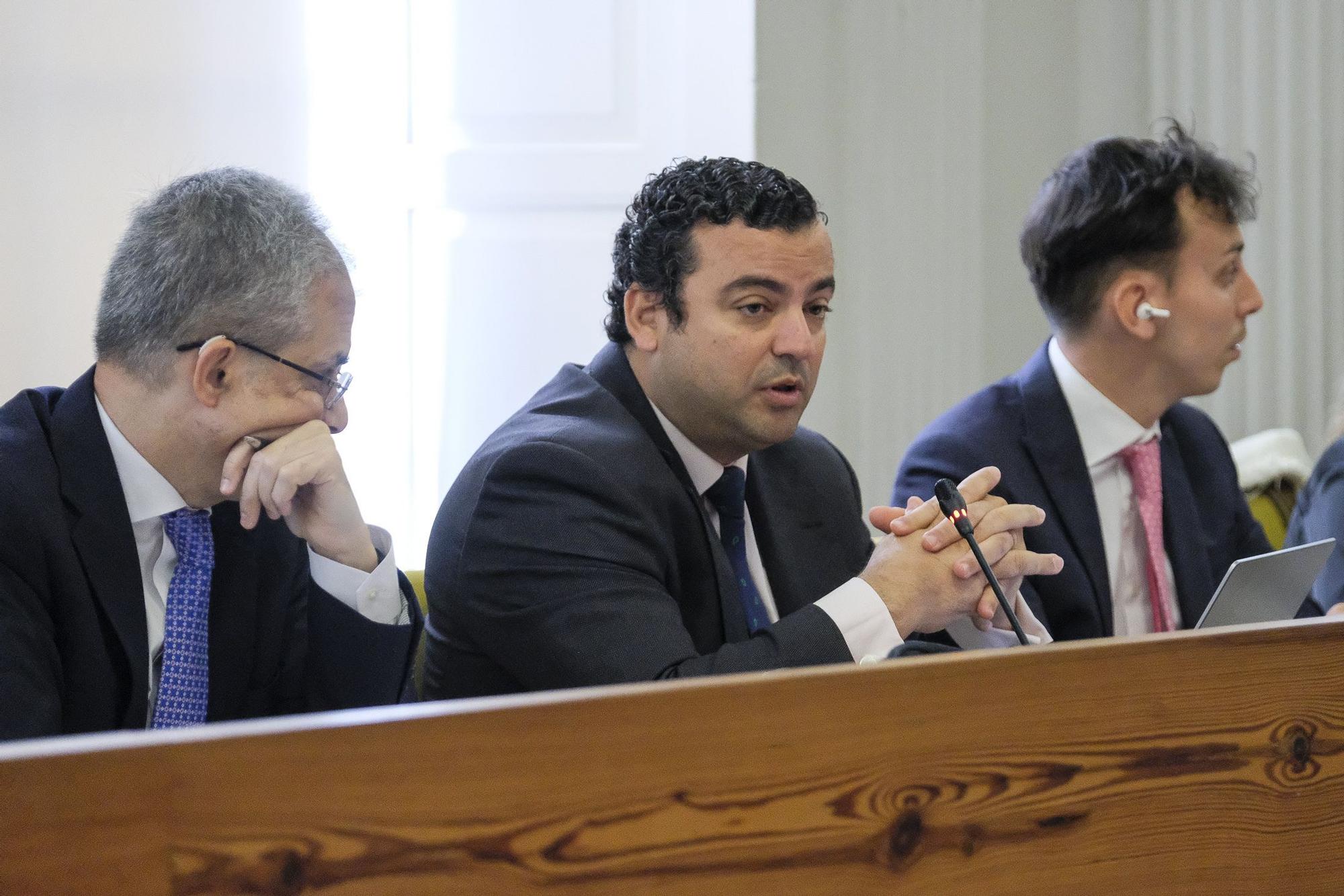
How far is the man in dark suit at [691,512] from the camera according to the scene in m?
1.42

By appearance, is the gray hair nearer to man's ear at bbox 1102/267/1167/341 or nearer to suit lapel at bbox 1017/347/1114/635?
suit lapel at bbox 1017/347/1114/635

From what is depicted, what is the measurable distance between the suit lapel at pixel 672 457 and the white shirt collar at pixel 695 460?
0.03 metres

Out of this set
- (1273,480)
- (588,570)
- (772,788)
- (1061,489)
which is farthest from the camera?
(1273,480)

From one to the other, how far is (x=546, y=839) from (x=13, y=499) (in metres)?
0.76

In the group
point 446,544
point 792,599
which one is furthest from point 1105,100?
point 446,544

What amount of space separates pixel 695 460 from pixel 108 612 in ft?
2.31

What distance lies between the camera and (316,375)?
4.90 feet

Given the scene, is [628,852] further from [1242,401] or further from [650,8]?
[1242,401]

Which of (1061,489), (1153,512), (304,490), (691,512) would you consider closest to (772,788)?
(691,512)

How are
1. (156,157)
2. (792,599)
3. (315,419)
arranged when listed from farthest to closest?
(156,157)
(792,599)
(315,419)

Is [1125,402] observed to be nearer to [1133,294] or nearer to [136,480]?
[1133,294]

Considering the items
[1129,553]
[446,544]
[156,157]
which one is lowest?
[1129,553]

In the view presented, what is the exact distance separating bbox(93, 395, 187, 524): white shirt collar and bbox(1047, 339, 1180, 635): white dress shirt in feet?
4.23

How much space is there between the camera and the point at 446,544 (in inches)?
60.4
